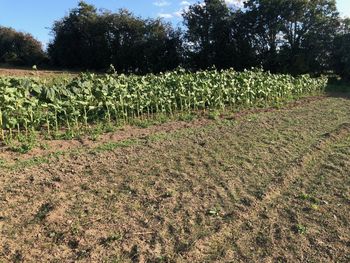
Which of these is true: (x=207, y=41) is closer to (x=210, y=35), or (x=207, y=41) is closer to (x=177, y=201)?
(x=210, y=35)

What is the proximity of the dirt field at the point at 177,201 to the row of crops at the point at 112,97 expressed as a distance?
1.09 metres

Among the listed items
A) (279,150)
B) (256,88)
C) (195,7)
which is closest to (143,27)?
(195,7)

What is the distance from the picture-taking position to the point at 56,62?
109 ft

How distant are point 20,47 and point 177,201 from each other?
31808 millimetres

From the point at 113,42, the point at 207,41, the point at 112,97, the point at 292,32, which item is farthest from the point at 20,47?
the point at 112,97

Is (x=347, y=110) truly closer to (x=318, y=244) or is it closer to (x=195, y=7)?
(x=318, y=244)

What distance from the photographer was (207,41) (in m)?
30.1

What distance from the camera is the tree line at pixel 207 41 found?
86.7ft

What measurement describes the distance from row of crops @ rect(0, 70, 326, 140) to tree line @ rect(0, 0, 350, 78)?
49.4ft

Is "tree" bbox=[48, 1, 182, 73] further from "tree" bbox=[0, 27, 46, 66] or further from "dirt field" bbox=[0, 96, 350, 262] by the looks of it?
"dirt field" bbox=[0, 96, 350, 262]

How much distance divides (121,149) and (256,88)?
6.78m

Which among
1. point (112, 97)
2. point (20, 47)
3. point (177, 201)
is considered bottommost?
point (177, 201)

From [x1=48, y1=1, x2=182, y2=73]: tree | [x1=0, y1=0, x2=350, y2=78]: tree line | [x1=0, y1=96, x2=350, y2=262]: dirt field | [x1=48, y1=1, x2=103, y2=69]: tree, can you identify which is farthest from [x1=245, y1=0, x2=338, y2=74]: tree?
[x1=0, y1=96, x2=350, y2=262]: dirt field

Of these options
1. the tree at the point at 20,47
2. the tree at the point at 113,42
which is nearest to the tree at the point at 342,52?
the tree at the point at 113,42
